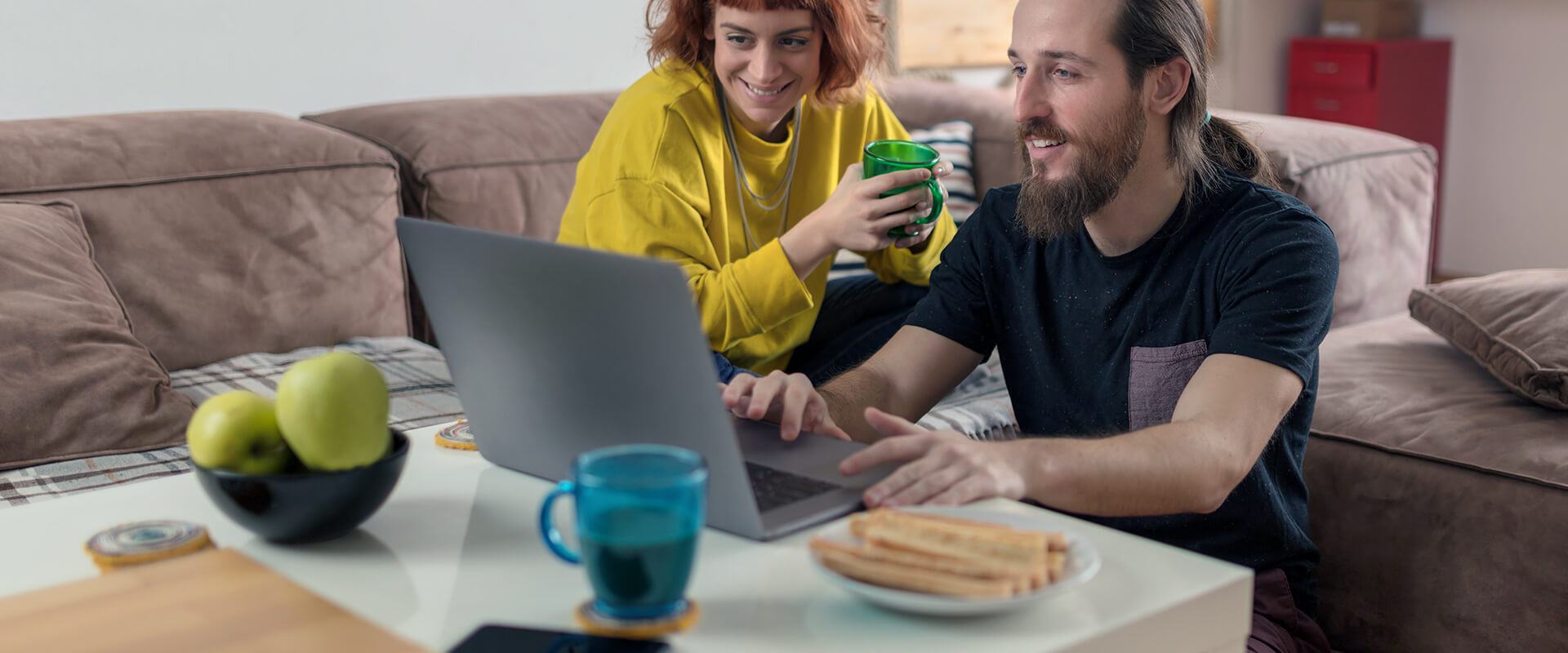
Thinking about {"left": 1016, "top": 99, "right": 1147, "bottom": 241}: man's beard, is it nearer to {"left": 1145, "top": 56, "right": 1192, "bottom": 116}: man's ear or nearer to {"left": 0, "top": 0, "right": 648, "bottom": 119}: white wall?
{"left": 1145, "top": 56, "right": 1192, "bottom": 116}: man's ear

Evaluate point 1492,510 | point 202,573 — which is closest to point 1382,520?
point 1492,510

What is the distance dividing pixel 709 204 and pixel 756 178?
13 cm

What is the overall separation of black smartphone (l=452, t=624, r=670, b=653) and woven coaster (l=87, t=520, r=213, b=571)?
269 mm

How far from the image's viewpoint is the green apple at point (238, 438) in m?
0.84

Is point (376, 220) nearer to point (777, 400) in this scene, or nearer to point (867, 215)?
point (867, 215)

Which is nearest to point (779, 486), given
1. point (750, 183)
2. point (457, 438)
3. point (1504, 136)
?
point (457, 438)

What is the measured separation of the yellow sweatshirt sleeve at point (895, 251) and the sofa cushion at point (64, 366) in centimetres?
106

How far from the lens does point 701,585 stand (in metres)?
0.79

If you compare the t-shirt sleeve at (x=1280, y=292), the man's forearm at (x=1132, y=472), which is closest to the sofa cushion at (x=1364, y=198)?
the t-shirt sleeve at (x=1280, y=292)

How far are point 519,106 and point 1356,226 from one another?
1.57m

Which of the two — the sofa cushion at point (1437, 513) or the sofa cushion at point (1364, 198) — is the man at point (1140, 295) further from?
the sofa cushion at point (1364, 198)

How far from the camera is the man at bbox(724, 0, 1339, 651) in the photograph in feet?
3.97

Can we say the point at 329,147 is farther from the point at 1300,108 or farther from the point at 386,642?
the point at 1300,108

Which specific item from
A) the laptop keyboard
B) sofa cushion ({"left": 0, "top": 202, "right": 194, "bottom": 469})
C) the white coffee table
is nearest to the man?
the laptop keyboard
